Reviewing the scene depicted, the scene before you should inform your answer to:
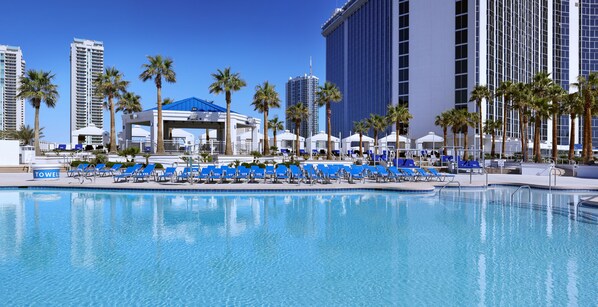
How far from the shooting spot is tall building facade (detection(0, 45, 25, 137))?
93.9 meters

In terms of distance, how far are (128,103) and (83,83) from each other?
81.3 m

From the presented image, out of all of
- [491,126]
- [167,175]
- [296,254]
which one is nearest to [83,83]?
[491,126]

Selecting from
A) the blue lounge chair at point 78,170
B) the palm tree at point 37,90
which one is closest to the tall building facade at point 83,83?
the palm tree at point 37,90

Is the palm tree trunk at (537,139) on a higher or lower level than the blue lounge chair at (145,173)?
higher

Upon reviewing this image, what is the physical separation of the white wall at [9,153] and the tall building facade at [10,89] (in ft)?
276

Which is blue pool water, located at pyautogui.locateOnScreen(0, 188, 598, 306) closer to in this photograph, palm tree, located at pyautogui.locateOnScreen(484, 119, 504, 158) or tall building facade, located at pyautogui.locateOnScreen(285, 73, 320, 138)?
palm tree, located at pyautogui.locateOnScreen(484, 119, 504, 158)

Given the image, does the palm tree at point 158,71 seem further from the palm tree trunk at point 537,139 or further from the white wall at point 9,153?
the palm tree trunk at point 537,139

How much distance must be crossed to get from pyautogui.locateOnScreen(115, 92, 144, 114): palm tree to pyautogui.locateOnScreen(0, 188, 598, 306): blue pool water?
92.4ft

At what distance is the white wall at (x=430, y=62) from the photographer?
160 ft

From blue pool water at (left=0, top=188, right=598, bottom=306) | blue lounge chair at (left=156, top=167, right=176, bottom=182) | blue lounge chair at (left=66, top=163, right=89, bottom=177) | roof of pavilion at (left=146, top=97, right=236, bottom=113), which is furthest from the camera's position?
roof of pavilion at (left=146, top=97, right=236, bottom=113)

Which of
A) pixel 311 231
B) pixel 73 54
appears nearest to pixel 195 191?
pixel 311 231

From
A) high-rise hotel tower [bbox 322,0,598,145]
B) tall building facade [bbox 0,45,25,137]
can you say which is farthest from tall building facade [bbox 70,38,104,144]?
high-rise hotel tower [bbox 322,0,598,145]

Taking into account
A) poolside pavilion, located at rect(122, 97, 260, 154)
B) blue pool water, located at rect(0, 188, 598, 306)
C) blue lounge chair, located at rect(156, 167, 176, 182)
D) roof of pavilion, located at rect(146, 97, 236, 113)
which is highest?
roof of pavilion, located at rect(146, 97, 236, 113)

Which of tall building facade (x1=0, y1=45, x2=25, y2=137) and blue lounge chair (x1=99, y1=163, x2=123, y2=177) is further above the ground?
tall building facade (x1=0, y1=45, x2=25, y2=137)
